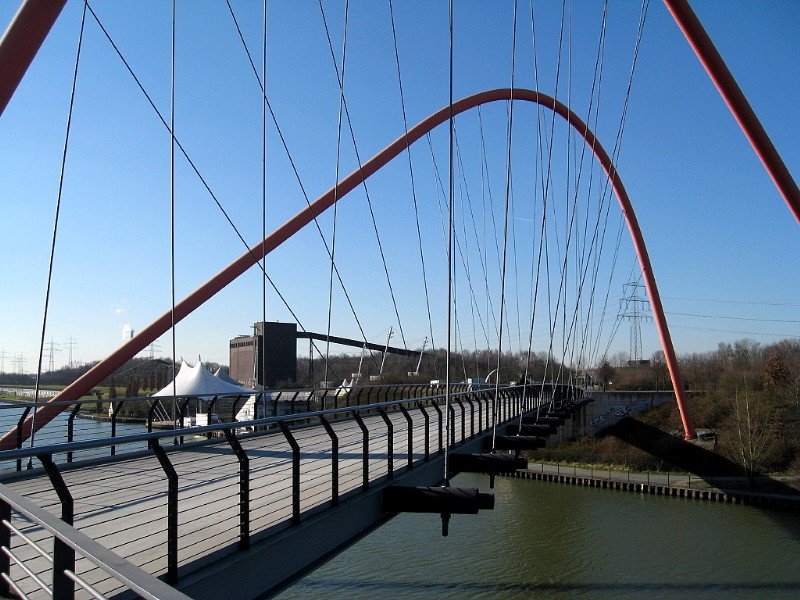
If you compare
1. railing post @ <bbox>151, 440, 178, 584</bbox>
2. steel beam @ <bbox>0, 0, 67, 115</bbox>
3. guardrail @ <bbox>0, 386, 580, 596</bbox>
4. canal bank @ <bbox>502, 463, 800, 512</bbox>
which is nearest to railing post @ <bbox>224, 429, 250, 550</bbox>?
guardrail @ <bbox>0, 386, 580, 596</bbox>

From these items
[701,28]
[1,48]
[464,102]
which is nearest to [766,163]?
[701,28]

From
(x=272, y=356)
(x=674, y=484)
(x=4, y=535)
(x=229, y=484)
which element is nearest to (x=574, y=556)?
(x=674, y=484)

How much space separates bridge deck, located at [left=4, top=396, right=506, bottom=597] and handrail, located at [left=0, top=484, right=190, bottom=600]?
1220 mm

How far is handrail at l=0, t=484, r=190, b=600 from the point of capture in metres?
2.04

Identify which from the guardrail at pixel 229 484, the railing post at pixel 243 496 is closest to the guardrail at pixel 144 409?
the guardrail at pixel 229 484

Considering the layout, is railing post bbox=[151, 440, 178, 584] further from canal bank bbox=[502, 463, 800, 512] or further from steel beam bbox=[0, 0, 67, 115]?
canal bank bbox=[502, 463, 800, 512]

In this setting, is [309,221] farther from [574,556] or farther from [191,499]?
[191,499]

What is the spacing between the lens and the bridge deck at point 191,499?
5.00 metres

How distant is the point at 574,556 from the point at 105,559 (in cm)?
2842

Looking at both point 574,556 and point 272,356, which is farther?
point 272,356

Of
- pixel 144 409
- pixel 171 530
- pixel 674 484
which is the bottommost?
pixel 674 484

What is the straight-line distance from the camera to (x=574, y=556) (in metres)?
28.3

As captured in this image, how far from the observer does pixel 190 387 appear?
104 feet

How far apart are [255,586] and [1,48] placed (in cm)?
789
